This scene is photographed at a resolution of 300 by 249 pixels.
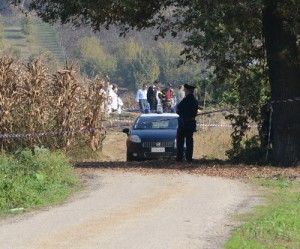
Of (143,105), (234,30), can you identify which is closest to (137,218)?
(234,30)

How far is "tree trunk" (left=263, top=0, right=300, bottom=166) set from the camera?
2219cm

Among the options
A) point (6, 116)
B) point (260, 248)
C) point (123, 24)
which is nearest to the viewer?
point (260, 248)

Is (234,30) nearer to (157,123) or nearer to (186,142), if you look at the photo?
(186,142)

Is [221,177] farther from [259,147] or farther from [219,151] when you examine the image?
[219,151]

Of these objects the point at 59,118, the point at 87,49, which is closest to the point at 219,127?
the point at 59,118

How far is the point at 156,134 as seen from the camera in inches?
1125

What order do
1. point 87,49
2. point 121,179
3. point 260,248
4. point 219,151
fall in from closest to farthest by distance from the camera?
point 260,248 → point 121,179 → point 219,151 → point 87,49

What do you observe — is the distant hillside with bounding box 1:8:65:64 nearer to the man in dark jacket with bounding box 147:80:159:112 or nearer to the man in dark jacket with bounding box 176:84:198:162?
the man in dark jacket with bounding box 147:80:159:112

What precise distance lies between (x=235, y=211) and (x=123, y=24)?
31.7 ft

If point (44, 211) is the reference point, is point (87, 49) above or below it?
above

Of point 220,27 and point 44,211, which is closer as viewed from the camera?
point 44,211

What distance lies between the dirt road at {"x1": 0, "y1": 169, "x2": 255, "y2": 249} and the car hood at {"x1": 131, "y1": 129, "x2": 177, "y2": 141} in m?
9.12

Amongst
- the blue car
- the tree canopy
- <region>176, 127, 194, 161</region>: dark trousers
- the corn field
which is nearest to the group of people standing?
the corn field

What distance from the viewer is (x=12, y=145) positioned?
29266mm
